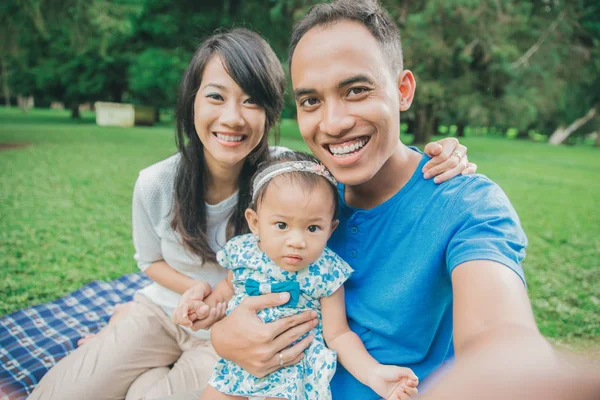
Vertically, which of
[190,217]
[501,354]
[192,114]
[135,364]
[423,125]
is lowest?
[423,125]

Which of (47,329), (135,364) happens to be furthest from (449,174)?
(47,329)

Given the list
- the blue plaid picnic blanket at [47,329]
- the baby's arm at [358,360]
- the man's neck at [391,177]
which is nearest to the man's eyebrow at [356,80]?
the man's neck at [391,177]

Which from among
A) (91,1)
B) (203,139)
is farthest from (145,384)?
(91,1)

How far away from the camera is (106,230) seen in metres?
6.16

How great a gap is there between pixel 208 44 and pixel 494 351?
7.23ft

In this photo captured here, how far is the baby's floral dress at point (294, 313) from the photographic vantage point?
5.90 feet

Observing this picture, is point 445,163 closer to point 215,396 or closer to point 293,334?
point 293,334

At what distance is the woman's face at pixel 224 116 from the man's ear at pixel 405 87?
880 millimetres

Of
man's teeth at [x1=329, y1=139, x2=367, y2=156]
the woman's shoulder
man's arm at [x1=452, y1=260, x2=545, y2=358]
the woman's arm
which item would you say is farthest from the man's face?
the woman's arm

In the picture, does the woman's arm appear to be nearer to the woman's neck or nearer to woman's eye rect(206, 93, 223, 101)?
the woman's neck

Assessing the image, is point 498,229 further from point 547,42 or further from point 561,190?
point 547,42

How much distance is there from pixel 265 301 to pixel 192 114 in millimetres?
1281

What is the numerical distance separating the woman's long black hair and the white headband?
60cm

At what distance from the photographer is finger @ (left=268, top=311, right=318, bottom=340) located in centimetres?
187
